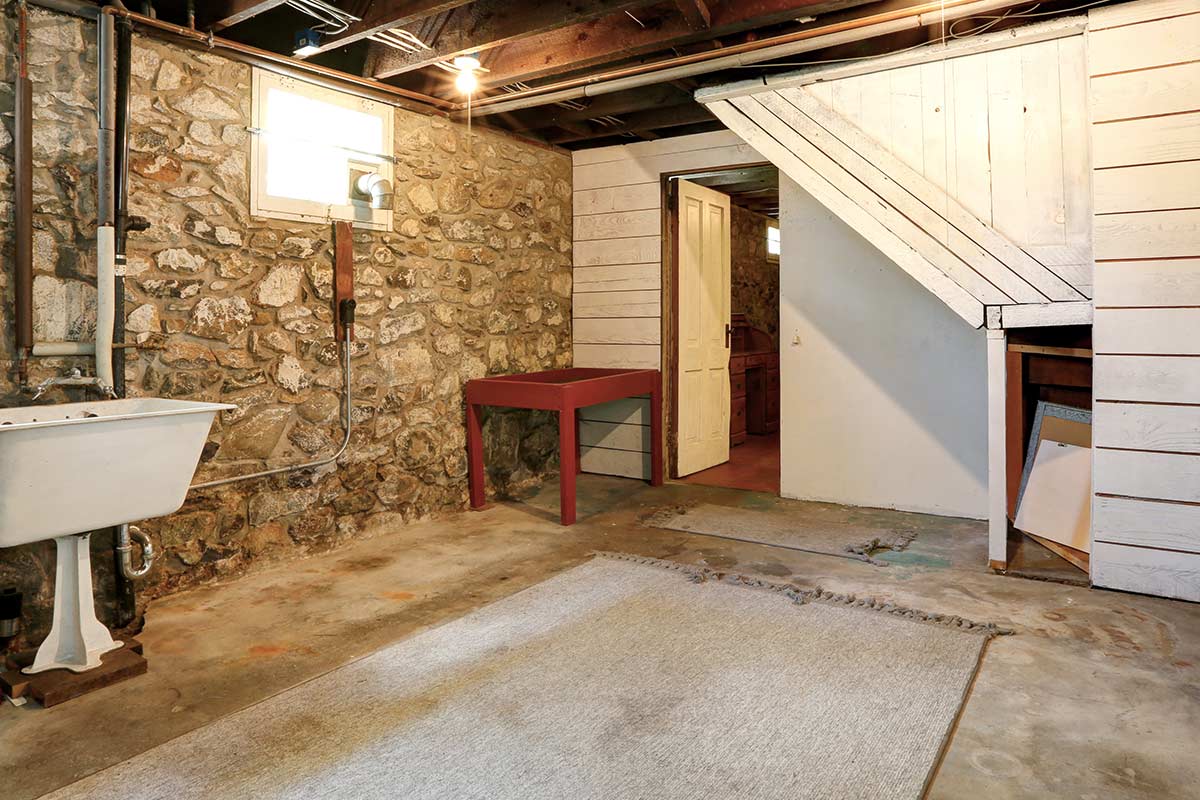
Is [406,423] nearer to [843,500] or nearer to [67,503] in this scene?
[67,503]

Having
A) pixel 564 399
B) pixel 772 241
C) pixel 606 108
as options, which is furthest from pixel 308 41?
pixel 772 241

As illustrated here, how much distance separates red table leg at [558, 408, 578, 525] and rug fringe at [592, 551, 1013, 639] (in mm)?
525

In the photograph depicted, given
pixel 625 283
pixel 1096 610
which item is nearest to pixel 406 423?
pixel 625 283

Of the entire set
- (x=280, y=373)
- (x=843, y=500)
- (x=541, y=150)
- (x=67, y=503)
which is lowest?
(x=843, y=500)

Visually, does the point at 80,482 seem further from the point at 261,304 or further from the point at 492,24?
the point at 492,24

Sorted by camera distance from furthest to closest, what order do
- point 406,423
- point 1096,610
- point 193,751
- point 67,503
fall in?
point 406,423 → point 1096,610 → point 67,503 → point 193,751

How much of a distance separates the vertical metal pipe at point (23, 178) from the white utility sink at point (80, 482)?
0.31 m

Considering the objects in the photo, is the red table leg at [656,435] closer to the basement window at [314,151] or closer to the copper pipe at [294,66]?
the basement window at [314,151]

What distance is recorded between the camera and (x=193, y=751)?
1896mm

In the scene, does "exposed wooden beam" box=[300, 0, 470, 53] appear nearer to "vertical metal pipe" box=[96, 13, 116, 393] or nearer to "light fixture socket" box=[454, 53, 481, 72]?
"light fixture socket" box=[454, 53, 481, 72]

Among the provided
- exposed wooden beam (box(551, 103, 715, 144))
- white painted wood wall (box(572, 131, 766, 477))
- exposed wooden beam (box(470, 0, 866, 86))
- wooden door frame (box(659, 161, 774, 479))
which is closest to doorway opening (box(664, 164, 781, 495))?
wooden door frame (box(659, 161, 774, 479))

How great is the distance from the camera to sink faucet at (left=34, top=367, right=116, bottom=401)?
2555 millimetres

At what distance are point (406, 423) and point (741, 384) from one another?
358 centimetres

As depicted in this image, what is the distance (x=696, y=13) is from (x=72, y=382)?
8.76ft
